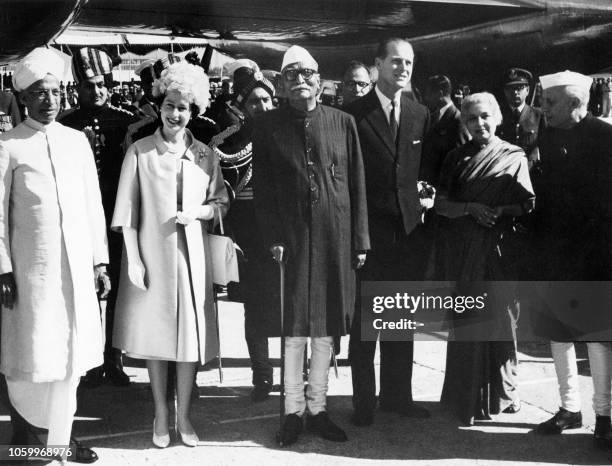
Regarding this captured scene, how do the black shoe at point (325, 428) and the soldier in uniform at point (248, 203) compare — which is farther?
the soldier in uniform at point (248, 203)

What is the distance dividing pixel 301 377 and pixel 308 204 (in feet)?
2.77

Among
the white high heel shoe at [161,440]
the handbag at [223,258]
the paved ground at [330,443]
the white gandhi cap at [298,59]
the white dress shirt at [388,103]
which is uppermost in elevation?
the white gandhi cap at [298,59]

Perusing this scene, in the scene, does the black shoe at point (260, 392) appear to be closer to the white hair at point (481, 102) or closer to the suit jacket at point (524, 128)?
the white hair at point (481, 102)

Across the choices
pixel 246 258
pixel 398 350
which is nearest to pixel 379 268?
pixel 398 350

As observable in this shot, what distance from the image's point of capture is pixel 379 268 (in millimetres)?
4211

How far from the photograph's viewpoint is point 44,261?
3416 millimetres

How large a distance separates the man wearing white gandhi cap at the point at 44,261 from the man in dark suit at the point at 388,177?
4.56 feet

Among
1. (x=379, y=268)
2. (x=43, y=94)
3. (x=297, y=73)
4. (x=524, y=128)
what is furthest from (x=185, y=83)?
(x=524, y=128)

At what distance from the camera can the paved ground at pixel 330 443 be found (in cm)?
371

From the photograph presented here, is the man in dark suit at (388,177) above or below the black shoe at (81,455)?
above

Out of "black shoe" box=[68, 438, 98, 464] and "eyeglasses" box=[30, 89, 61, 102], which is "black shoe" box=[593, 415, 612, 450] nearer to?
"black shoe" box=[68, 438, 98, 464]

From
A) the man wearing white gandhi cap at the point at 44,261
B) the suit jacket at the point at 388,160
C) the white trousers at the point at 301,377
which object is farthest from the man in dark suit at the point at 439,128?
the man wearing white gandhi cap at the point at 44,261

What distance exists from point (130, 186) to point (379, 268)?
1.33 meters

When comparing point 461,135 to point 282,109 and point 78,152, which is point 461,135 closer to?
point 282,109
